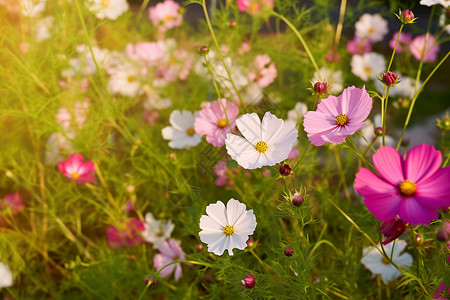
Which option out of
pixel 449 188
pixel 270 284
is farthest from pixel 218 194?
pixel 449 188

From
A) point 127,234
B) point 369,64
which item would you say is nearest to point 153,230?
point 127,234

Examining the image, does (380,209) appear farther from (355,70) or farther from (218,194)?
(355,70)

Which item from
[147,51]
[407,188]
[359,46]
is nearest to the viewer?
[407,188]

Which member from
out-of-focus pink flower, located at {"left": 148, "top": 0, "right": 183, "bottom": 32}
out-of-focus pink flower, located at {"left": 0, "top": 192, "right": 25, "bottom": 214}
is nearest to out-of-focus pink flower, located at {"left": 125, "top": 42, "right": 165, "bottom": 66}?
out-of-focus pink flower, located at {"left": 148, "top": 0, "right": 183, "bottom": 32}

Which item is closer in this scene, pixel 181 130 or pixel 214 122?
pixel 214 122

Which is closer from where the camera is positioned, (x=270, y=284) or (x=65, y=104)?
(x=270, y=284)

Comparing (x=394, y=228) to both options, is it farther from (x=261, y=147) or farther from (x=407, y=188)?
(x=261, y=147)
